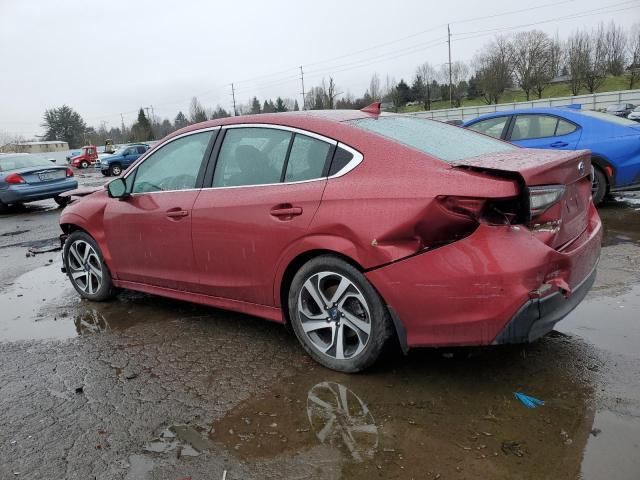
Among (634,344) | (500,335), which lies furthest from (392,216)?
(634,344)

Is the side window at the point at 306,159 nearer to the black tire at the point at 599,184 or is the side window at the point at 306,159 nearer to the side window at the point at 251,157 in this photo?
the side window at the point at 251,157

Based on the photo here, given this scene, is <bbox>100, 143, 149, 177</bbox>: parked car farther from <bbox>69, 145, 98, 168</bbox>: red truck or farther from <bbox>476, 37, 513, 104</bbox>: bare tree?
<bbox>476, 37, 513, 104</bbox>: bare tree

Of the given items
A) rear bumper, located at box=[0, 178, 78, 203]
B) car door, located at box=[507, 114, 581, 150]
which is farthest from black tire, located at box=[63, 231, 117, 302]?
rear bumper, located at box=[0, 178, 78, 203]

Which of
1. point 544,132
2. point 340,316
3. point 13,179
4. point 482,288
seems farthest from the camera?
point 13,179

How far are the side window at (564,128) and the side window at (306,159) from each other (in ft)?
17.5

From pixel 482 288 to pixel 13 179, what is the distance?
13.1 meters

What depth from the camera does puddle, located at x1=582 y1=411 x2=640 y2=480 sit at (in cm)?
218

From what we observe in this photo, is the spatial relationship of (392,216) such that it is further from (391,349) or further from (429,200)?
(391,349)

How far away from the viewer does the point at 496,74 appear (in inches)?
2216

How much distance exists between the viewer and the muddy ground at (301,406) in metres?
2.38

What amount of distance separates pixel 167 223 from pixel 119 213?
72cm

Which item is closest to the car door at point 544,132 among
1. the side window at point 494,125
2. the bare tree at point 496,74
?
the side window at point 494,125

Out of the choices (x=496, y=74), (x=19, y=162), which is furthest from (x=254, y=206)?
(x=496, y=74)

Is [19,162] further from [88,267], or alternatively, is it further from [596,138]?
[596,138]
